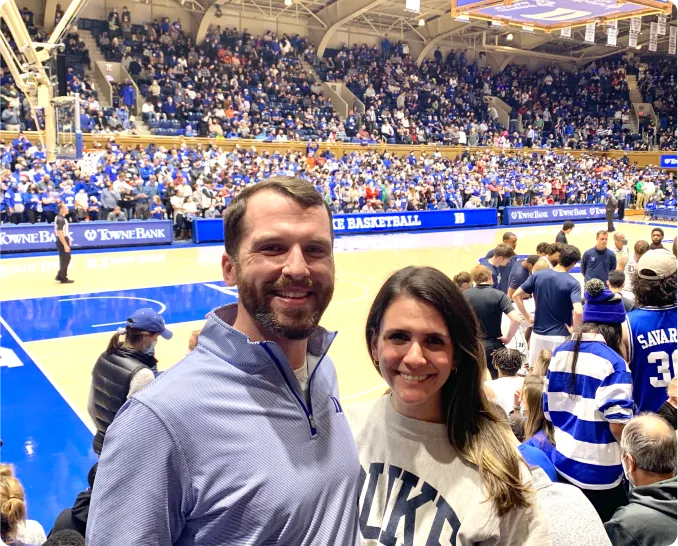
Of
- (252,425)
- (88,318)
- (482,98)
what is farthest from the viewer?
(482,98)

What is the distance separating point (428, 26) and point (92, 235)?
2525 centimetres

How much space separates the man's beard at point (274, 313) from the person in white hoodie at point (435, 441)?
304 mm

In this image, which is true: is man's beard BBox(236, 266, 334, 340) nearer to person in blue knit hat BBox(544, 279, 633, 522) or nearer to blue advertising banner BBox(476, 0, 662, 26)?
person in blue knit hat BBox(544, 279, 633, 522)

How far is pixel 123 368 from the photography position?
4.30 m

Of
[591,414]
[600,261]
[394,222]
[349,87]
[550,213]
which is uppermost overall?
[349,87]

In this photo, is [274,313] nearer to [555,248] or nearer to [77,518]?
[77,518]

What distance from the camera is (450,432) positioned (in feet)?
5.85

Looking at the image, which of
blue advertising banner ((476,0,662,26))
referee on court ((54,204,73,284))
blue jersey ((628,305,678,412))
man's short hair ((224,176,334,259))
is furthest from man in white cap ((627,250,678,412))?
blue advertising banner ((476,0,662,26))

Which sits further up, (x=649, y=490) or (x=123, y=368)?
(x=649, y=490)

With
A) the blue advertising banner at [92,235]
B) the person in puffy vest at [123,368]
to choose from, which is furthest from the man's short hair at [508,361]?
the blue advertising banner at [92,235]

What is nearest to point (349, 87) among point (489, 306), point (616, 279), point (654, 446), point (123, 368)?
point (489, 306)

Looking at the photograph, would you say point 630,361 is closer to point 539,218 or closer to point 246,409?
point 246,409

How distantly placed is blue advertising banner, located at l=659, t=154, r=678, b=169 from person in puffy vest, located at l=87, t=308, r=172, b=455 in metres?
38.0

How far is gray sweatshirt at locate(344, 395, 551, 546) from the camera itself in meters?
1.64
